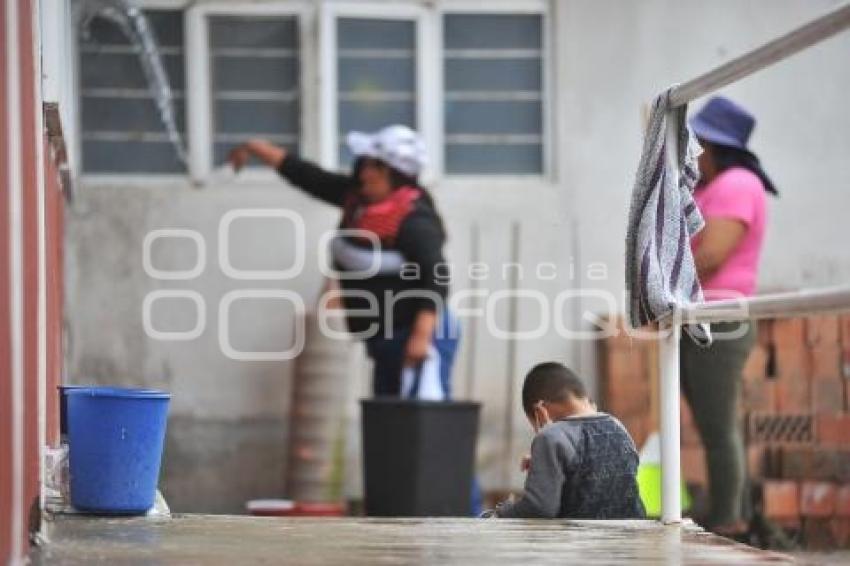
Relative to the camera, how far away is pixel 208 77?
30.6ft

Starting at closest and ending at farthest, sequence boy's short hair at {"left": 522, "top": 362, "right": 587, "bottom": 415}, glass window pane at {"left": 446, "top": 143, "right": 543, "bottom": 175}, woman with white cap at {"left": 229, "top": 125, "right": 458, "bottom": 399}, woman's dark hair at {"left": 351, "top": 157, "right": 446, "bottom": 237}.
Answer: boy's short hair at {"left": 522, "top": 362, "right": 587, "bottom": 415}, woman with white cap at {"left": 229, "top": 125, "right": 458, "bottom": 399}, woman's dark hair at {"left": 351, "top": 157, "right": 446, "bottom": 237}, glass window pane at {"left": 446, "top": 143, "right": 543, "bottom": 175}

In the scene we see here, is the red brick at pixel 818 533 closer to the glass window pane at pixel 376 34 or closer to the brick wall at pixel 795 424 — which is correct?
the brick wall at pixel 795 424

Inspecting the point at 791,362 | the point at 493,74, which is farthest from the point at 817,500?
the point at 493,74

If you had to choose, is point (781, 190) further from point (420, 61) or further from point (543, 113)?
point (420, 61)

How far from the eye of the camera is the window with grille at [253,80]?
30.7 ft

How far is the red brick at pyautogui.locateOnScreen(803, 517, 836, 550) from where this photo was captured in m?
8.65

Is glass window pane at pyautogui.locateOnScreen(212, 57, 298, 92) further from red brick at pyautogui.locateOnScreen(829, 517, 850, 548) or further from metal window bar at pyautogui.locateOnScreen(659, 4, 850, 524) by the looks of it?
metal window bar at pyautogui.locateOnScreen(659, 4, 850, 524)

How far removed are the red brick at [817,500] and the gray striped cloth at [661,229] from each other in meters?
4.01

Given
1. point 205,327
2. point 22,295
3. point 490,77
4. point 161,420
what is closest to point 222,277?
point 205,327

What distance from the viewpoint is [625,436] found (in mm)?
5180

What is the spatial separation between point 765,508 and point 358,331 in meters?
2.02

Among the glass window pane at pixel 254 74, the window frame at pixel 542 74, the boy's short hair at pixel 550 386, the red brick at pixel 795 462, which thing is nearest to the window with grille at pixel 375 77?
the window frame at pixel 542 74

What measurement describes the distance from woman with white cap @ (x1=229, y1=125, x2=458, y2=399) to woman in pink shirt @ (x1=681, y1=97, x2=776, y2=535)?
1.38m

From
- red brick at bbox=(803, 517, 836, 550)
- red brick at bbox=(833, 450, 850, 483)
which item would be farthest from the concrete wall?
red brick at bbox=(803, 517, 836, 550)
